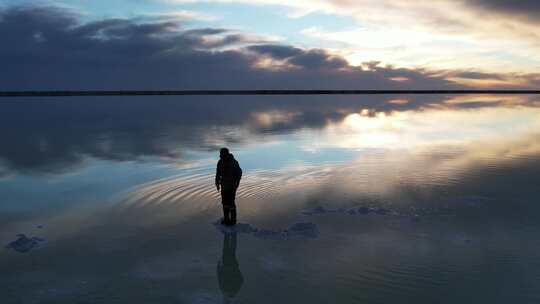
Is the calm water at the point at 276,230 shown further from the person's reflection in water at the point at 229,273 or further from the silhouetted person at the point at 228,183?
the silhouetted person at the point at 228,183

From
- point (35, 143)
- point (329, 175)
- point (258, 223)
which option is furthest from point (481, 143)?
point (35, 143)

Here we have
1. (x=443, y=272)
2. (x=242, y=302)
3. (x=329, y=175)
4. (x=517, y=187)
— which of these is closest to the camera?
(x=242, y=302)

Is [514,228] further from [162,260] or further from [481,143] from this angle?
[481,143]

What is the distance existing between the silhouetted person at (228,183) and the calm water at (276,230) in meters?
0.39

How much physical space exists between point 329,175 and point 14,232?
33.1 feet

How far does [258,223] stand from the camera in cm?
1078

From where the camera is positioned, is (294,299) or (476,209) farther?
(476,209)

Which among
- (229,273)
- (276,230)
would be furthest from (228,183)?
(229,273)

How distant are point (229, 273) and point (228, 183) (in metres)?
3.02

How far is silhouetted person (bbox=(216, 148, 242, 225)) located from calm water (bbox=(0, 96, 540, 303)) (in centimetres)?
39

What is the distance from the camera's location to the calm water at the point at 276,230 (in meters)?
7.44

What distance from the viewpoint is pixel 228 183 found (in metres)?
10.7

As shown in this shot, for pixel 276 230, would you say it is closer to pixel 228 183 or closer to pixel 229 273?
pixel 228 183

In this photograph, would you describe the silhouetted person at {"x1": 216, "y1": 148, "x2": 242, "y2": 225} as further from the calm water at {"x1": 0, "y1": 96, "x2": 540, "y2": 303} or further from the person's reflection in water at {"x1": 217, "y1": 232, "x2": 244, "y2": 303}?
the person's reflection in water at {"x1": 217, "y1": 232, "x2": 244, "y2": 303}
